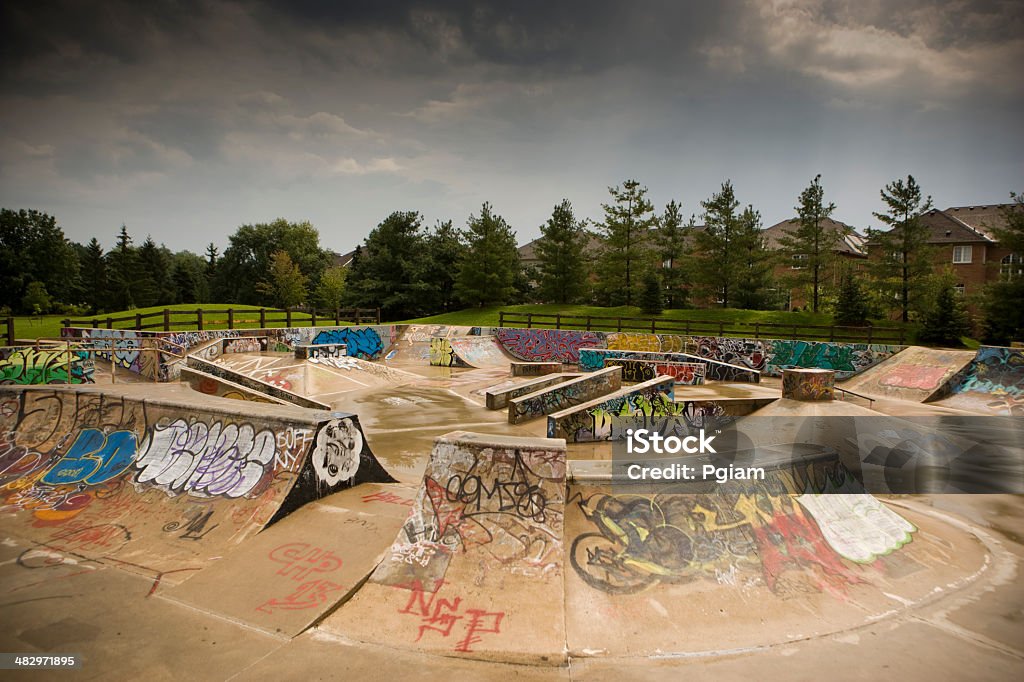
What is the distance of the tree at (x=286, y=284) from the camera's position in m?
58.7

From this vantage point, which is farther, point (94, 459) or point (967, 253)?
point (967, 253)

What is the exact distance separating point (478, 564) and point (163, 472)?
4.84 meters

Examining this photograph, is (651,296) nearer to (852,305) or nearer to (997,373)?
(852,305)

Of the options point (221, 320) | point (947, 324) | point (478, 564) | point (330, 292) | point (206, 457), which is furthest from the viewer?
point (330, 292)

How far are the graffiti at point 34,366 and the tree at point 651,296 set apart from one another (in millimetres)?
31583

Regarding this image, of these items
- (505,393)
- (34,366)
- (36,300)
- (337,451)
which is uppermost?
(36,300)

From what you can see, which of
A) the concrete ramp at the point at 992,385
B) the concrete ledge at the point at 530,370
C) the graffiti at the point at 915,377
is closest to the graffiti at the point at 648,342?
the concrete ledge at the point at 530,370

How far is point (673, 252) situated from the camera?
41.7 metres

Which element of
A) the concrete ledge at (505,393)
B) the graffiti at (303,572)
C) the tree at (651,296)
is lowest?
the graffiti at (303,572)

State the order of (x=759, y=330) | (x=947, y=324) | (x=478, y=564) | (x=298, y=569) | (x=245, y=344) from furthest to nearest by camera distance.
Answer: (x=759, y=330), (x=947, y=324), (x=245, y=344), (x=298, y=569), (x=478, y=564)

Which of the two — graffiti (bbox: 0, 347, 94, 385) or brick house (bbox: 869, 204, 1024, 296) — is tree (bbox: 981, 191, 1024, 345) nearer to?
brick house (bbox: 869, 204, 1024, 296)

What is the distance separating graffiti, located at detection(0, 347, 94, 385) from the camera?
13.6m

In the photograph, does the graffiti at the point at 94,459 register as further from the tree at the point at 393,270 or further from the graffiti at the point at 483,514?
the tree at the point at 393,270

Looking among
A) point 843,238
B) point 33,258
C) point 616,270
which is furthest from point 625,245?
point 33,258
